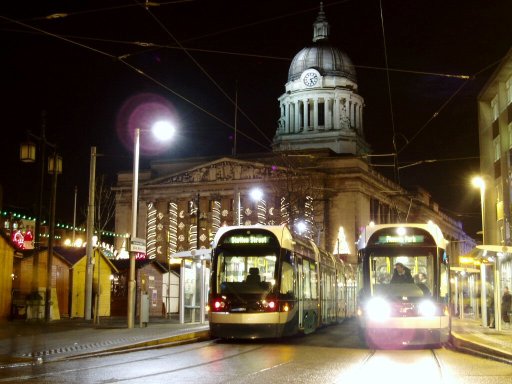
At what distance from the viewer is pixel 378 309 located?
19.9m

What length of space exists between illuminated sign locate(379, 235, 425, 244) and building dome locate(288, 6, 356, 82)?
3727 inches

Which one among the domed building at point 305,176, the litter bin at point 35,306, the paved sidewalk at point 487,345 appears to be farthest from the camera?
the domed building at point 305,176

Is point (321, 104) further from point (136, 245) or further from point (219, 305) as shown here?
point (219, 305)

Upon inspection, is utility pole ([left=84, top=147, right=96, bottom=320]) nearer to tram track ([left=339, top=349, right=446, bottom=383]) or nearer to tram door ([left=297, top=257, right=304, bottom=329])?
tram door ([left=297, top=257, right=304, bottom=329])

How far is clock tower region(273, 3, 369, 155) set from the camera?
372ft

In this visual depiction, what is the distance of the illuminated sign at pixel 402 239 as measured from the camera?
20.7 meters

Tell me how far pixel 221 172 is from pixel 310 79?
2234cm

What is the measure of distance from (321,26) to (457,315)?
7632 cm

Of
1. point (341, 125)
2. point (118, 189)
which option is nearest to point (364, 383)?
point (118, 189)

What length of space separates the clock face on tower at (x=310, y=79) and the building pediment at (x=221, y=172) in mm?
21107

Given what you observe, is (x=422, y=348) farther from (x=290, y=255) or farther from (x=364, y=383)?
(x=364, y=383)

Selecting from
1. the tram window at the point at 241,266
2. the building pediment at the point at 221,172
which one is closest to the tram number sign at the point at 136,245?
the tram window at the point at 241,266

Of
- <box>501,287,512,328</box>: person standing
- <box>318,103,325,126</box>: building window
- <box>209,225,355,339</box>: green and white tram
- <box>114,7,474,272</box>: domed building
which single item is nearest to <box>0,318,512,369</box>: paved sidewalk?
<box>209,225,355,339</box>: green and white tram

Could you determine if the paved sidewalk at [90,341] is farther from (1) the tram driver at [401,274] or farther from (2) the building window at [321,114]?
(2) the building window at [321,114]
